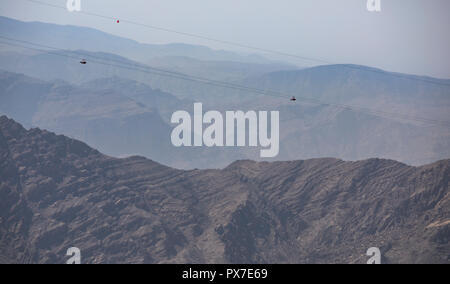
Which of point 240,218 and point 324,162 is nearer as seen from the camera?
point 240,218

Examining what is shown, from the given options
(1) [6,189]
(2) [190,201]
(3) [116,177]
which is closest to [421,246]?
(2) [190,201]

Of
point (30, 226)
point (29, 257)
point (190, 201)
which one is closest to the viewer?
point (29, 257)

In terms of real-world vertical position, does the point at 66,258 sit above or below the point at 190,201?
below

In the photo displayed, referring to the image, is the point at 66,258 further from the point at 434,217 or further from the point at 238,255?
the point at 434,217

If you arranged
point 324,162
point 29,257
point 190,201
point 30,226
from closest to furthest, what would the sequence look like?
point 29,257, point 30,226, point 190,201, point 324,162

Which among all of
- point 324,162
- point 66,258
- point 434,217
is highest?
point 324,162

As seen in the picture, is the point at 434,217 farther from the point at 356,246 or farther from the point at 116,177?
the point at 116,177
